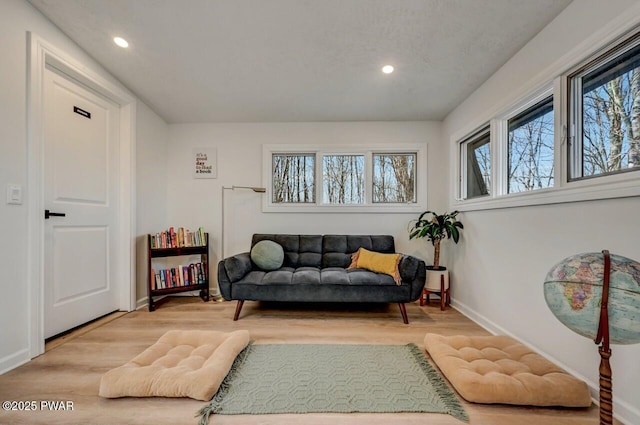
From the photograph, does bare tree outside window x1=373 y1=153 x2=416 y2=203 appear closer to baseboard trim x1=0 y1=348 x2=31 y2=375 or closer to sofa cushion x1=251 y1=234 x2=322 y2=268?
sofa cushion x1=251 y1=234 x2=322 y2=268

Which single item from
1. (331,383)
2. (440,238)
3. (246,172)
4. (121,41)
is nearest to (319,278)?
(331,383)

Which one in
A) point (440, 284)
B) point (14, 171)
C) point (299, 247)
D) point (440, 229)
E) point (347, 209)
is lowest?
point (440, 284)

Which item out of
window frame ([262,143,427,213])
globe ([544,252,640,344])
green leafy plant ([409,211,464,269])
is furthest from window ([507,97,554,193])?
window frame ([262,143,427,213])

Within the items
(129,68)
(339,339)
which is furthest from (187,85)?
(339,339)

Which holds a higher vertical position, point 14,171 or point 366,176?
point 366,176

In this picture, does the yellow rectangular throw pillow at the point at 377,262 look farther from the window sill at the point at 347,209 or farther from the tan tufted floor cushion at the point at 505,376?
the tan tufted floor cushion at the point at 505,376

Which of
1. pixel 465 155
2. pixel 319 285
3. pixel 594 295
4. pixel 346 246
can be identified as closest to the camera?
pixel 594 295

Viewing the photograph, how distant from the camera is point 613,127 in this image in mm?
1431

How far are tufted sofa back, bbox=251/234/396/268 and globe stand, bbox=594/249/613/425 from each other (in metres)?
2.10

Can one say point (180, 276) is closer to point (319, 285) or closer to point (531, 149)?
point (319, 285)

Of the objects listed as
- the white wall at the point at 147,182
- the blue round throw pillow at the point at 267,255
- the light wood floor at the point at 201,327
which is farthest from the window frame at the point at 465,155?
the white wall at the point at 147,182

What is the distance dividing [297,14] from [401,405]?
2450 mm

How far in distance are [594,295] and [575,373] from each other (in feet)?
3.20

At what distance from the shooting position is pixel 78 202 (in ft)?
7.61
